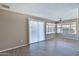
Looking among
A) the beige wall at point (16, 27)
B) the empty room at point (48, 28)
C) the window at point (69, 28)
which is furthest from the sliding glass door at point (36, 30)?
the window at point (69, 28)

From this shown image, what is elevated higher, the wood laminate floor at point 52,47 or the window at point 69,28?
the window at point 69,28

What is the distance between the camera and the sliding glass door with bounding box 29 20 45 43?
2674 millimetres

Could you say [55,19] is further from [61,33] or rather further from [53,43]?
[53,43]

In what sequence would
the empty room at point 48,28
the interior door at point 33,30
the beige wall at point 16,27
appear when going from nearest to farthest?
the empty room at point 48,28
the beige wall at point 16,27
the interior door at point 33,30

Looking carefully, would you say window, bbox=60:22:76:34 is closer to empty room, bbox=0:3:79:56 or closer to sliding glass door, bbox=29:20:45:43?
empty room, bbox=0:3:79:56

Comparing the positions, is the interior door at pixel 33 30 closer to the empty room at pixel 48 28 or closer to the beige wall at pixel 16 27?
the empty room at pixel 48 28

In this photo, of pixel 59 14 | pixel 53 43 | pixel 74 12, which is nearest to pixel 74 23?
pixel 74 12

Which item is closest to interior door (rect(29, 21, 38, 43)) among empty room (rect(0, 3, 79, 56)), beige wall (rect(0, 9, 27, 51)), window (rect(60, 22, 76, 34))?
empty room (rect(0, 3, 79, 56))

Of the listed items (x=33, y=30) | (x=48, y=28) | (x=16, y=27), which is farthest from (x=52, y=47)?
(x=16, y=27)

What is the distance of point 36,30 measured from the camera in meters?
2.80

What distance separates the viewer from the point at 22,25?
2.77 m

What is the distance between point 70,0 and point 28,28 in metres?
1.48

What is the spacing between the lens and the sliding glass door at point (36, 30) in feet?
8.77

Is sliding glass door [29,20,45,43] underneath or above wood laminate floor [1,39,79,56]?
above
